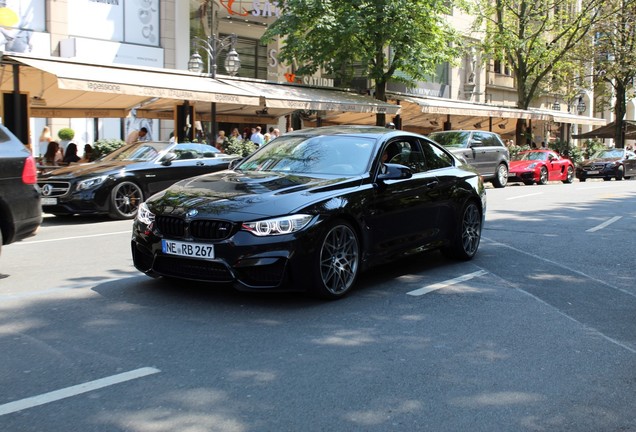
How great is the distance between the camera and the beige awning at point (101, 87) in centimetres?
1561

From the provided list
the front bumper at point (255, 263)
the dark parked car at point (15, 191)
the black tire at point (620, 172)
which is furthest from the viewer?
the black tire at point (620, 172)

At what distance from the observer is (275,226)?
5758 millimetres

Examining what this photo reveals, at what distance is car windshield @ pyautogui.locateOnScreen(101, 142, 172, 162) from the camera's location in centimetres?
1345

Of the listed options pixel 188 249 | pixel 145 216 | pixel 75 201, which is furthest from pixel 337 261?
pixel 75 201

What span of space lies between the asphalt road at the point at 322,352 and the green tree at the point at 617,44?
3290 centimetres

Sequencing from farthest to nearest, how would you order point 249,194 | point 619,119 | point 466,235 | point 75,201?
point 619,119
point 75,201
point 466,235
point 249,194

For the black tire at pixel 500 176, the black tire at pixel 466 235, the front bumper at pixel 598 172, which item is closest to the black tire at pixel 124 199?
the black tire at pixel 466 235

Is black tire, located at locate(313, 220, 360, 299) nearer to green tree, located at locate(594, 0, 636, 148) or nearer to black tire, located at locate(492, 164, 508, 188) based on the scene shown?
black tire, located at locate(492, 164, 508, 188)

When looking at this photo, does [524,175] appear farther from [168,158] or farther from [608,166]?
[168,158]

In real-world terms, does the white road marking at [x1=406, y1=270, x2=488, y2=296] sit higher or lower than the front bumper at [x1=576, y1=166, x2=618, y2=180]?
lower

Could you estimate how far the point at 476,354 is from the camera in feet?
16.1

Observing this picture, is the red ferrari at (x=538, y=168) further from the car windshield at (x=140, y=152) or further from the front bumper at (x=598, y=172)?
the car windshield at (x=140, y=152)

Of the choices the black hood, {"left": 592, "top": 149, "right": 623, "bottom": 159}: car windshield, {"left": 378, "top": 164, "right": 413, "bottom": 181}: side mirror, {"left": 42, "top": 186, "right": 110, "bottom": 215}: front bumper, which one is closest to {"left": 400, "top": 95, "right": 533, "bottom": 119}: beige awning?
{"left": 592, "top": 149, "right": 623, "bottom": 159}: car windshield

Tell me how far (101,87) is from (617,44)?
32.3 metres
